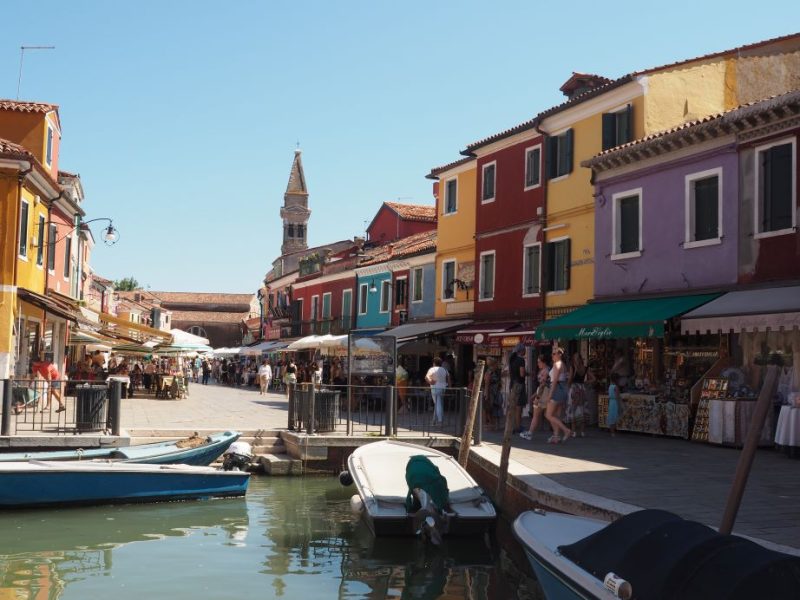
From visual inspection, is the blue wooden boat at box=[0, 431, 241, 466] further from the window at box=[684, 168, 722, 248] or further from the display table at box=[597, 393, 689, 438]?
the window at box=[684, 168, 722, 248]

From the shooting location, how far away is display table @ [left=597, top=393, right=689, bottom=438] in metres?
17.4

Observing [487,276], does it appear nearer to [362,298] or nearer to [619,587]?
[362,298]

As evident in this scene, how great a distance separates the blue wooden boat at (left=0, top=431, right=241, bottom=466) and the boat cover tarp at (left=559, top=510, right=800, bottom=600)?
938cm

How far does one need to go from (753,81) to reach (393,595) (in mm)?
17173

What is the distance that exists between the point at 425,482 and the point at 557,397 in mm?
5876

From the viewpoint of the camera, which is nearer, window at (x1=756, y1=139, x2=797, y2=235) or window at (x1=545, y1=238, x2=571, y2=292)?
window at (x1=756, y1=139, x2=797, y2=235)

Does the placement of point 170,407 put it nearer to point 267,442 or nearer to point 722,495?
point 267,442

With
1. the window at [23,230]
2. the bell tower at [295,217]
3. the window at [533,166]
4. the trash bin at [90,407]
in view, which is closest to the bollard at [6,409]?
the trash bin at [90,407]

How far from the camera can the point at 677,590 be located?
18.8 ft

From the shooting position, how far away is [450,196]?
98.4ft

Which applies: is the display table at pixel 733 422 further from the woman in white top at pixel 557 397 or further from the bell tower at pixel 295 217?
the bell tower at pixel 295 217

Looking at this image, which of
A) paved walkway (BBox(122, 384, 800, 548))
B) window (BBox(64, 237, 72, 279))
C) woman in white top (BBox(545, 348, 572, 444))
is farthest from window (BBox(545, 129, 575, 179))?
window (BBox(64, 237, 72, 279))

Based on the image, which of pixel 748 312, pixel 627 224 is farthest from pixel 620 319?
pixel 748 312

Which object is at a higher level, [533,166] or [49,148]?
[49,148]
